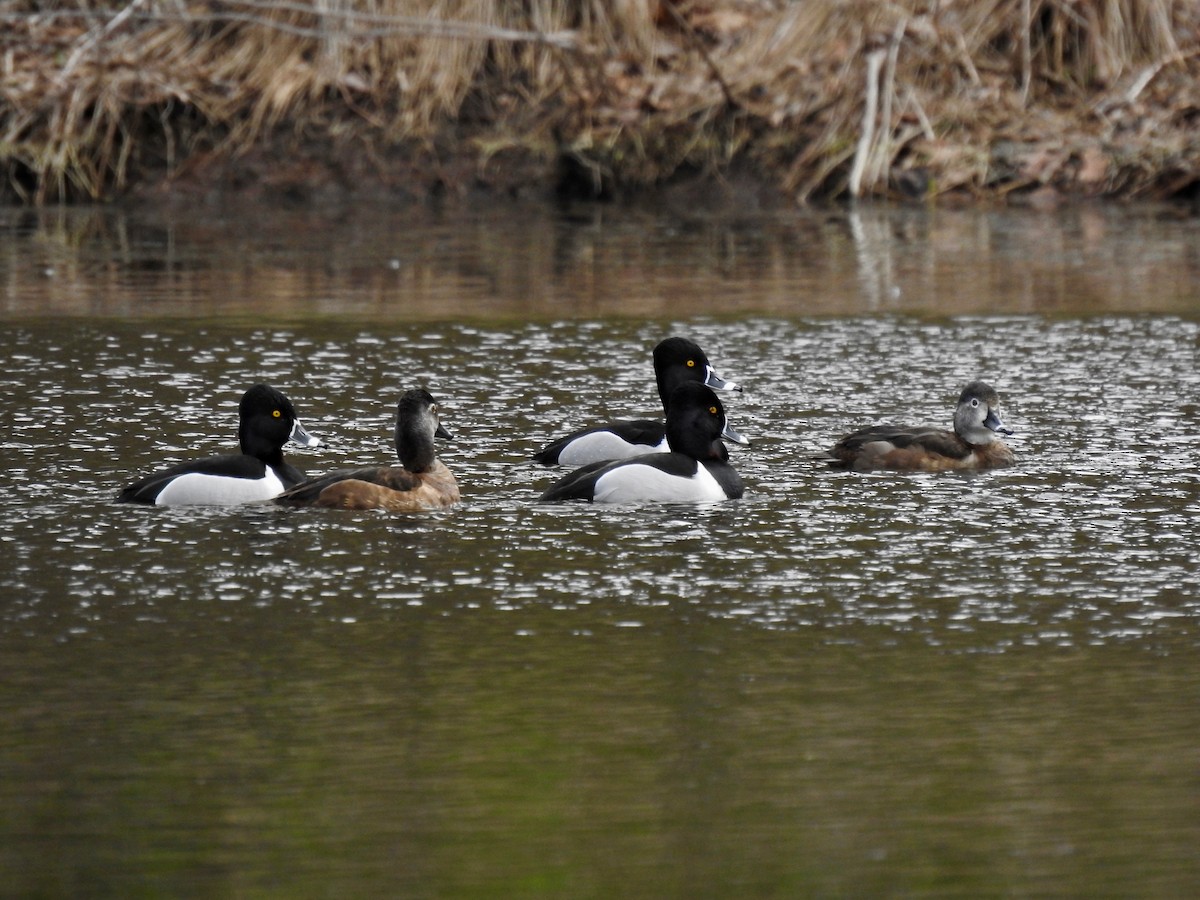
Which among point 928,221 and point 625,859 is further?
point 928,221

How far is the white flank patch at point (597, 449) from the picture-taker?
11.1 m

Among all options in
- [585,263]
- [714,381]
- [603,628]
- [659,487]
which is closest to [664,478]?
[659,487]

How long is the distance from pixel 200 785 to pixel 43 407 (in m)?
7.11

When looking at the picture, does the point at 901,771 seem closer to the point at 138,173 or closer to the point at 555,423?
the point at 555,423

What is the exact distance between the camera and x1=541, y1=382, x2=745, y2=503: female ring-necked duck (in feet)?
32.9

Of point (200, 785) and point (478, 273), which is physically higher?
point (478, 273)

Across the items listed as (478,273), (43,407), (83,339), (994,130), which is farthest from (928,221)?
(43,407)

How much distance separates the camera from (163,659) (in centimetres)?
726

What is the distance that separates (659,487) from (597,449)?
104cm

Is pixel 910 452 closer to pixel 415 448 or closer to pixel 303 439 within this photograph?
pixel 415 448

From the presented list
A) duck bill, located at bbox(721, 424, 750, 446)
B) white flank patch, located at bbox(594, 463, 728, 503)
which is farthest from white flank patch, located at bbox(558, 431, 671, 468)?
white flank patch, located at bbox(594, 463, 728, 503)

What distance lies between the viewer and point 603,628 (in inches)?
301

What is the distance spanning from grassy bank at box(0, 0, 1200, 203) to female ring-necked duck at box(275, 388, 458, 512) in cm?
1440

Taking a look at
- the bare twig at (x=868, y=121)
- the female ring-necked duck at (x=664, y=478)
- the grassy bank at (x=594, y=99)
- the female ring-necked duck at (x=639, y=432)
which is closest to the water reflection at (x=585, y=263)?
the bare twig at (x=868, y=121)
